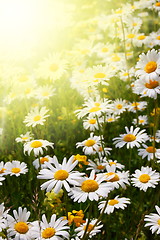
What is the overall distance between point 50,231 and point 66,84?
3775mm

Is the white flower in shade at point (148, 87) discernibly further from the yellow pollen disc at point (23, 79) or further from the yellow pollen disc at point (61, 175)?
the yellow pollen disc at point (23, 79)

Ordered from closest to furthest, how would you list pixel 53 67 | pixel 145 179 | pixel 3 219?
1. pixel 3 219
2. pixel 145 179
3. pixel 53 67

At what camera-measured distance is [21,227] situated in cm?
176

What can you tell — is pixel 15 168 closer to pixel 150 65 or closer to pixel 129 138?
pixel 129 138

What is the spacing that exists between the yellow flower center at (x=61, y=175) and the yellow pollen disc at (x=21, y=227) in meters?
0.30

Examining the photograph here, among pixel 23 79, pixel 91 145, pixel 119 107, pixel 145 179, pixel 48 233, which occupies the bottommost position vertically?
pixel 48 233

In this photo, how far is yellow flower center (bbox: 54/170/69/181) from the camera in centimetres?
177

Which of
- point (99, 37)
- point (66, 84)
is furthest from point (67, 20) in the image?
point (66, 84)

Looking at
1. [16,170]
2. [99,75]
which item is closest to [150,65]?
[99,75]

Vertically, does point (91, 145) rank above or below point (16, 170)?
above

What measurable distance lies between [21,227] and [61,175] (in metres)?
0.34

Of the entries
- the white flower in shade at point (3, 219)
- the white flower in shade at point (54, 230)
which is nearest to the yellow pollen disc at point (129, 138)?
the white flower in shade at point (54, 230)

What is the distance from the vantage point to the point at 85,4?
402 inches

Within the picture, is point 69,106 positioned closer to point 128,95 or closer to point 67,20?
point 128,95
